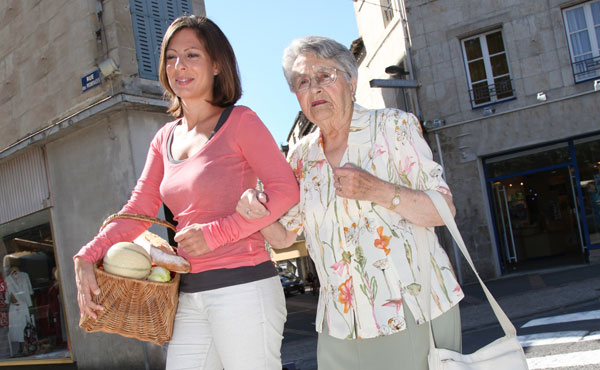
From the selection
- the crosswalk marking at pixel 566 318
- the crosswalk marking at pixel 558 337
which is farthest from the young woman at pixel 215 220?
the crosswalk marking at pixel 566 318

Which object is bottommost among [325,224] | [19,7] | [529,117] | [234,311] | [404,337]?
[404,337]

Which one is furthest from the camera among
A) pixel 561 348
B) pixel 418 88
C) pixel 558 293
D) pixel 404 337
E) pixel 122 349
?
pixel 418 88

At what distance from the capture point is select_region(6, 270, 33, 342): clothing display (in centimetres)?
947

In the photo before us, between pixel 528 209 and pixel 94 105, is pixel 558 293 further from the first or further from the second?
pixel 94 105

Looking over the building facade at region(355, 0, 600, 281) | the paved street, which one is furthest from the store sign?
the building facade at region(355, 0, 600, 281)

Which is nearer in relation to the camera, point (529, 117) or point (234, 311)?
point (234, 311)

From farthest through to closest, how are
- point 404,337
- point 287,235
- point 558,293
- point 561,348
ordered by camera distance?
point 558,293 → point 561,348 → point 287,235 → point 404,337

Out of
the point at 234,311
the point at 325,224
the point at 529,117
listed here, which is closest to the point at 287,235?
the point at 325,224

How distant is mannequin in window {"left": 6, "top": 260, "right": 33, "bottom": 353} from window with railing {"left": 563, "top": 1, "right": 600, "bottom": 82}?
13.3m

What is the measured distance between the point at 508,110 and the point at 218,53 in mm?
12956

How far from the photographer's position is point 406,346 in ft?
5.91

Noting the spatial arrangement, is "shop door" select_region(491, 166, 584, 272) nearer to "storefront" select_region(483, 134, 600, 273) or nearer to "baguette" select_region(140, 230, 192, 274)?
"storefront" select_region(483, 134, 600, 273)

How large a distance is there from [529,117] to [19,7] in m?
11.9

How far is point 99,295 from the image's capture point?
1923 mm
